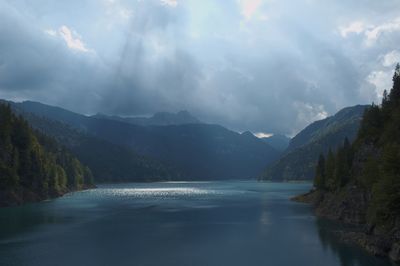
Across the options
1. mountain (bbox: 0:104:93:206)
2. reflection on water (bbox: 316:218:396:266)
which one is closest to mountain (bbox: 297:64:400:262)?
reflection on water (bbox: 316:218:396:266)

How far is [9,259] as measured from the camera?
249ft

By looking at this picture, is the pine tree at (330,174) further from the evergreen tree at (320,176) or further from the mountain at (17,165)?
the mountain at (17,165)

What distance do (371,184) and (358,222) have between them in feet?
58.4

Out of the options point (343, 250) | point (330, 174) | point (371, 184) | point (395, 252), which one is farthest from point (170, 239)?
point (330, 174)

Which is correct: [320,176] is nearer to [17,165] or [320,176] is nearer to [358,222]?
[358,222]

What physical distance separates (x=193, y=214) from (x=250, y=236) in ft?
161

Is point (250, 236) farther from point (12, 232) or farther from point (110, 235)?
point (12, 232)

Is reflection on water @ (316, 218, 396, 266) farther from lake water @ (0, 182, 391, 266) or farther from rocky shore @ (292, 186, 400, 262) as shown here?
rocky shore @ (292, 186, 400, 262)

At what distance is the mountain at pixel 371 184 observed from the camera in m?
79.1

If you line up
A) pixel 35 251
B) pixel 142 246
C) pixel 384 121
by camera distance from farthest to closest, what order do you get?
pixel 384 121
pixel 142 246
pixel 35 251

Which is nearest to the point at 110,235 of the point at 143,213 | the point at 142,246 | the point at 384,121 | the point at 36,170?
the point at 142,246

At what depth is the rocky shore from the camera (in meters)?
78.1

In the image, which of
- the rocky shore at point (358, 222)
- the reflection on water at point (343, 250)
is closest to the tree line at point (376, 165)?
the rocky shore at point (358, 222)

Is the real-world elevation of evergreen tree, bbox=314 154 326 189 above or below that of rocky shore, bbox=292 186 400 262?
above
